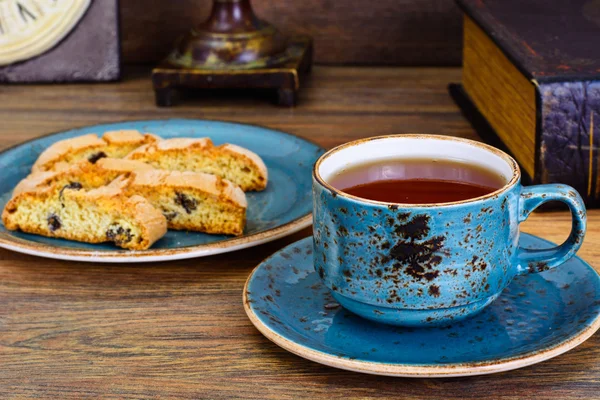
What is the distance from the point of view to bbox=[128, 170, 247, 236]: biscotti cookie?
2.65 ft

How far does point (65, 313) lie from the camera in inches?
26.9

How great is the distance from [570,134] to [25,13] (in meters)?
0.95

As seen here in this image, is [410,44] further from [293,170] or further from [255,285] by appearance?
[255,285]

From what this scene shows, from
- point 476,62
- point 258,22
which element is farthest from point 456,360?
point 258,22

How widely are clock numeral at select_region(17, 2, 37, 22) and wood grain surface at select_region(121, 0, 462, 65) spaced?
0.24m

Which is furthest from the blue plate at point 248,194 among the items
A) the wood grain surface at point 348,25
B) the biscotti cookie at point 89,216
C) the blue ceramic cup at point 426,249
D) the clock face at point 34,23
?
the wood grain surface at point 348,25

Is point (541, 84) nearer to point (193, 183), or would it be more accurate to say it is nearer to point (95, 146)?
point (193, 183)

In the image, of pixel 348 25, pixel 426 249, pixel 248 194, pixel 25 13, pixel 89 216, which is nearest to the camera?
pixel 426 249

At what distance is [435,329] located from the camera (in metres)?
0.58

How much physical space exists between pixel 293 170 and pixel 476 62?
1.32 feet

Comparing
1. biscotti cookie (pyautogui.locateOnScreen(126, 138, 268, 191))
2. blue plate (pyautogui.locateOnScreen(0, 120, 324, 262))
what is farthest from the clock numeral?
biscotti cookie (pyautogui.locateOnScreen(126, 138, 268, 191))

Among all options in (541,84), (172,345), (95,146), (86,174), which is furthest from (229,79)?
(172,345)

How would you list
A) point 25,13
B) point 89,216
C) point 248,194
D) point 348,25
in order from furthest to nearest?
point 348,25 → point 25,13 → point 248,194 → point 89,216

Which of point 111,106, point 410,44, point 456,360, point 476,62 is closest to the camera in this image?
point 456,360
